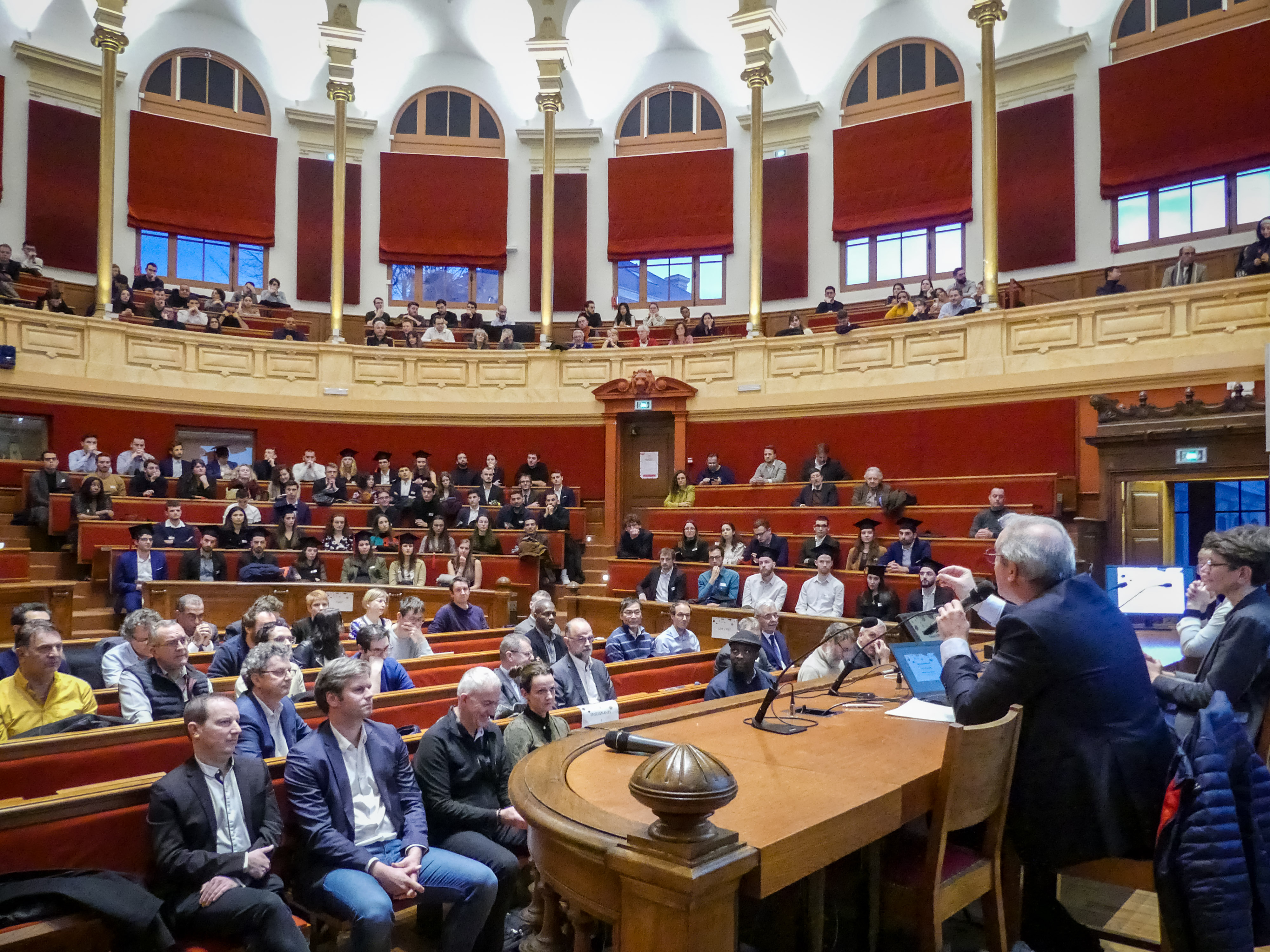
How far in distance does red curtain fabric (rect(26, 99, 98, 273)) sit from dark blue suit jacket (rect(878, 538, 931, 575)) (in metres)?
10.9

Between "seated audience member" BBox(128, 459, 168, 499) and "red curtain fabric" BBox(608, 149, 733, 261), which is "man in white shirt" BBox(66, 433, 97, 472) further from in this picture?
"red curtain fabric" BBox(608, 149, 733, 261)

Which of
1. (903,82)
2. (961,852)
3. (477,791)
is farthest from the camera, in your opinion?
(903,82)

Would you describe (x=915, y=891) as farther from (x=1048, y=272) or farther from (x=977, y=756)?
(x=1048, y=272)

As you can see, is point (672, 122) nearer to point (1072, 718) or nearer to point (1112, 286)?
point (1112, 286)

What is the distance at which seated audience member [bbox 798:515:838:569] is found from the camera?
25.9 ft

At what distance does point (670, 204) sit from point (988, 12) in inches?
189

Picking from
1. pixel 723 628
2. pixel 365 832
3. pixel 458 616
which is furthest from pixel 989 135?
pixel 365 832

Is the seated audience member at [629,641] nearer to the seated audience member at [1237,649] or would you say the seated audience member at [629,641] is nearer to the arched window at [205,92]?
the seated audience member at [1237,649]

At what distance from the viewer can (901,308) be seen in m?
10.6

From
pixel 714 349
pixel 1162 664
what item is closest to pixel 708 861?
pixel 1162 664

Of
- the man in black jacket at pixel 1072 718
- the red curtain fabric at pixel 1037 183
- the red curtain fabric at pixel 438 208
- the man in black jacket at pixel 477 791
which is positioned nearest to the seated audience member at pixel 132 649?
the man in black jacket at pixel 477 791

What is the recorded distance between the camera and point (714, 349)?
1120cm

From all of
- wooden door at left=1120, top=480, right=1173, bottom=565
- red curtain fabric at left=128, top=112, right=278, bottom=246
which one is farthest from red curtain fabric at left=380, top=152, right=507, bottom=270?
wooden door at left=1120, top=480, right=1173, bottom=565

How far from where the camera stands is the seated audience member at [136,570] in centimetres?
738
